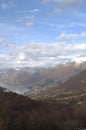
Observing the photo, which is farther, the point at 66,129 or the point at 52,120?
the point at 52,120

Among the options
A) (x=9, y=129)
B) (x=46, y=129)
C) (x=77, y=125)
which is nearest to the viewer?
(x=9, y=129)

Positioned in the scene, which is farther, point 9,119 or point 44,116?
point 44,116

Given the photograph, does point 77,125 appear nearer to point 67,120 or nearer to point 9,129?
point 67,120

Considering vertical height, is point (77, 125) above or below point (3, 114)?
below

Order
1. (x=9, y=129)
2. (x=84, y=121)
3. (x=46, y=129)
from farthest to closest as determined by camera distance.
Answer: (x=84, y=121)
(x=46, y=129)
(x=9, y=129)

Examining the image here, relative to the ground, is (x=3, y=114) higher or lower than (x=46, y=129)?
higher

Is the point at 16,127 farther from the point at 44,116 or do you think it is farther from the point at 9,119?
the point at 44,116

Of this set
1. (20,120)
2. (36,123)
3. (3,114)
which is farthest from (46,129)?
(3,114)

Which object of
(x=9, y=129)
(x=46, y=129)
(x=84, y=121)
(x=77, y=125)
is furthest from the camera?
(x=84, y=121)

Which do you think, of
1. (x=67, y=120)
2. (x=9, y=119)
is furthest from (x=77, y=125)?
(x=9, y=119)
